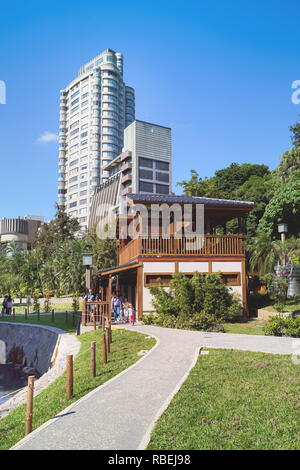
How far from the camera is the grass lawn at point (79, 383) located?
8211mm

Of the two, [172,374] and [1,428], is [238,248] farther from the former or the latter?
[1,428]

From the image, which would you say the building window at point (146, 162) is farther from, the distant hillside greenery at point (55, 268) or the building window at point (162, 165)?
the distant hillside greenery at point (55, 268)

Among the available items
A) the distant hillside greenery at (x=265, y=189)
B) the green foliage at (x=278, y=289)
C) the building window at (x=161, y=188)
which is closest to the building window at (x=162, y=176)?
the building window at (x=161, y=188)

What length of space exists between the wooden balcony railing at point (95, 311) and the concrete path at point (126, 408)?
8.61 metres

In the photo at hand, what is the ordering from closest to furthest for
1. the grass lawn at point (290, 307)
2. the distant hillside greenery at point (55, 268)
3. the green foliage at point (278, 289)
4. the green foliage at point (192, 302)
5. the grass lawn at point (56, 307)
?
the green foliage at point (192, 302) < the grass lawn at point (290, 307) < the green foliage at point (278, 289) < the grass lawn at point (56, 307) < the distant hillside greenery at point (55, 268)

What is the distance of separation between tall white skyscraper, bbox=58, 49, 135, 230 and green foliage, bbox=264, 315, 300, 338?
101993 mm

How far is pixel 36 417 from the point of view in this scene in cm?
850

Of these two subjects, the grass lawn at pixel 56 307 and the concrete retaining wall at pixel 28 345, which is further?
the grass lawn at pixel 56 307

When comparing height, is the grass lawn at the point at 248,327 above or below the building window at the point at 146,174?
below

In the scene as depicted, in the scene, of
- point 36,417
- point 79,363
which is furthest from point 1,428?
point 79,363

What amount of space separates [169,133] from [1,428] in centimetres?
10369

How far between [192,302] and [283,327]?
16.1ft

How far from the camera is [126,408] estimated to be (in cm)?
736
